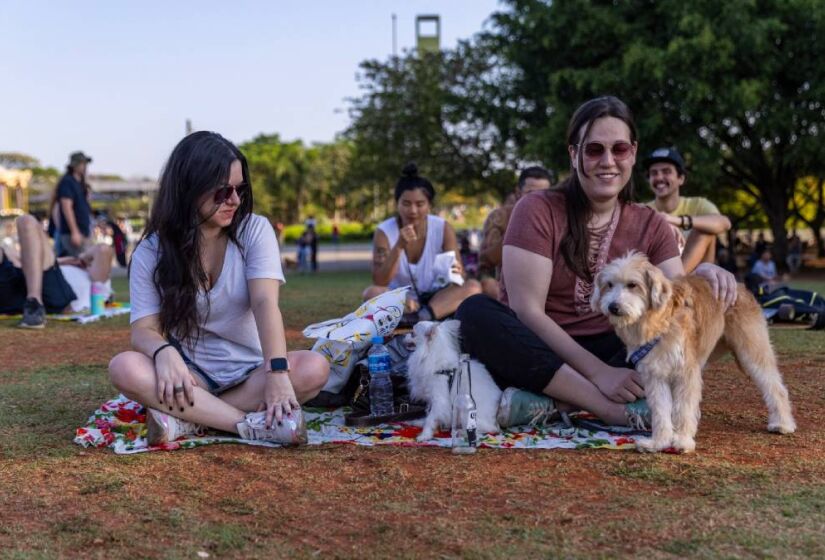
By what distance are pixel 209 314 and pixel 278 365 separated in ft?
1.80

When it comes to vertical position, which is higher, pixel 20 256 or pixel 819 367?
pixel 20 256

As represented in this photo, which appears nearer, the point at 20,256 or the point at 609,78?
the point at 20,256

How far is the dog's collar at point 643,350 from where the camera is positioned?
14.0ft

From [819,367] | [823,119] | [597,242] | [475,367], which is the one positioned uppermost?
[823,119]

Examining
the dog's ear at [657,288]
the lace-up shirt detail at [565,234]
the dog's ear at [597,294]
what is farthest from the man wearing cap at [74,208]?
the dog's ear at [657,288]

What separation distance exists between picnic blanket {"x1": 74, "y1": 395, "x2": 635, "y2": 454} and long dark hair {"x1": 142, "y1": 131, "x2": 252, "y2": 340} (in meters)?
0.63

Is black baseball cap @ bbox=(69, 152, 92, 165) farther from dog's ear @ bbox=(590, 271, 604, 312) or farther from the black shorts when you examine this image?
dog's ear @ bbox=(590, 271, 604, 312)

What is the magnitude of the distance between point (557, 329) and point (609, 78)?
18.0 m

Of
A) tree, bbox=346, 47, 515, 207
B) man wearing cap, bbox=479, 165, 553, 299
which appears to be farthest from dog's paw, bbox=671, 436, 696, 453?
tree, bbox=346, 47, 515, 207

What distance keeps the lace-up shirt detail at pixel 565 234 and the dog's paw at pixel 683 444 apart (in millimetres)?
859

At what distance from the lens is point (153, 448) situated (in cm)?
446

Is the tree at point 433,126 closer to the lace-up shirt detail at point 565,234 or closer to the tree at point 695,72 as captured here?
the tree at point 695,72

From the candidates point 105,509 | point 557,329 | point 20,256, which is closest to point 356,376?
point 557,329

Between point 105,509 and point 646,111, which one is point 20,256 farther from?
point 646,111
